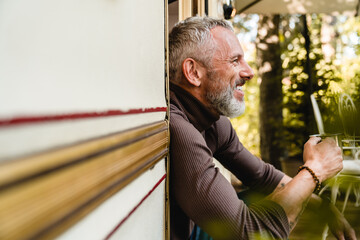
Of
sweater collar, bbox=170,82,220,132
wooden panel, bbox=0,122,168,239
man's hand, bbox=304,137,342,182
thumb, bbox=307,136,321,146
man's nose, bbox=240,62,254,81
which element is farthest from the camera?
man's nose, bbox=240,62,254,81

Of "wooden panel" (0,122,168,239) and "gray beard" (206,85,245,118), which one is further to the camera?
"gray beard" (206,85,245,118)

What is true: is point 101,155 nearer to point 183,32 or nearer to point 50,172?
point 50,172

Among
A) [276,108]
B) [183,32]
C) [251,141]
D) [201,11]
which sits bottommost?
[251,141]

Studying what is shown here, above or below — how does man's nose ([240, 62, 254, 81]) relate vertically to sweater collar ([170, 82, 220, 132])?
above

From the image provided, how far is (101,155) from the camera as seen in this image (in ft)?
1.76

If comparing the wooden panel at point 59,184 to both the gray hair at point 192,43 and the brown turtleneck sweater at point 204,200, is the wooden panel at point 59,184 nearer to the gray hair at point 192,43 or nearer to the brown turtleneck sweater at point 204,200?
the brown turtleneck sweater at point 204,200

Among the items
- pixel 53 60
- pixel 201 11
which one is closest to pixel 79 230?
pixel 53 60

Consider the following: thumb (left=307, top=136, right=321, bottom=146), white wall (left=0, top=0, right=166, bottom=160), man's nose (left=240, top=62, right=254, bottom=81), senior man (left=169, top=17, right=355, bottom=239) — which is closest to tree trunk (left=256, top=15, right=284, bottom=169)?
senior man (left=169, top=17, right=355, bottom=239)

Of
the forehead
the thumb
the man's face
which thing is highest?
the forehead

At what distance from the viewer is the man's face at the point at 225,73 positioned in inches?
65.4

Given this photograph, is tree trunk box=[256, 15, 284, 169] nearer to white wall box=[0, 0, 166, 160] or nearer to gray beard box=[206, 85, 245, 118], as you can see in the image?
gray beard box=[206, 85, 245, 118]

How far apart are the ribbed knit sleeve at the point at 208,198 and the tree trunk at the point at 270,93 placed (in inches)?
203

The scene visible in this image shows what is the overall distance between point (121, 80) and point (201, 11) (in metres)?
2.86

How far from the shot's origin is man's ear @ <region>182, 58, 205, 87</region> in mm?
1659
